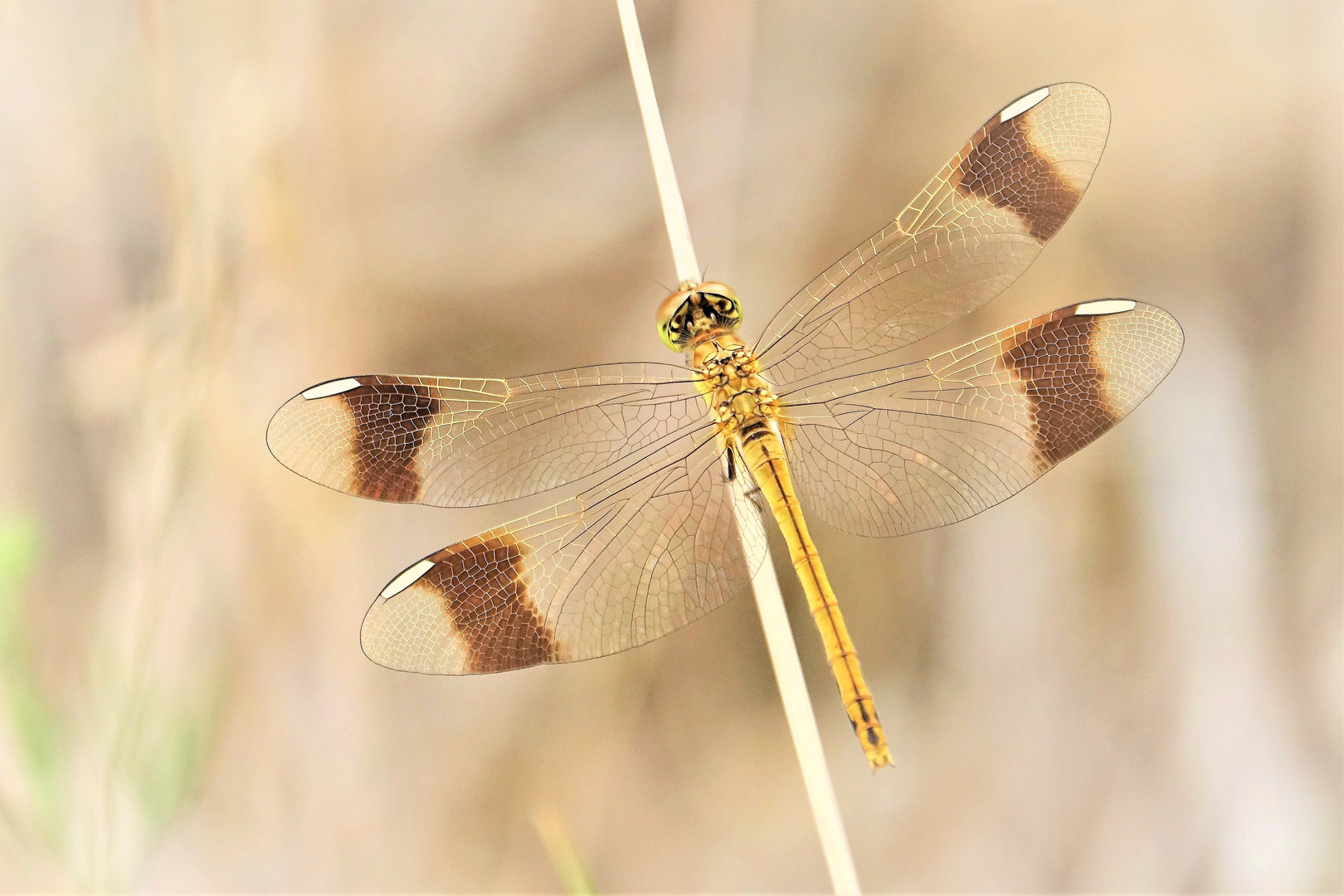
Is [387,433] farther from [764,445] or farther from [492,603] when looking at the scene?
[764,445]

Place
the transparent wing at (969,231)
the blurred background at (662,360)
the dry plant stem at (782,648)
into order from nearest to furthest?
the dry plant stem at (782,648) < the transparent wing at (969,231) < the blurred background at (662,360)

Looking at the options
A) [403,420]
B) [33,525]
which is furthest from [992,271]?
[33,525]

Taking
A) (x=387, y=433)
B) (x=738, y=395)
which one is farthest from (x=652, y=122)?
(x=387, y=433)

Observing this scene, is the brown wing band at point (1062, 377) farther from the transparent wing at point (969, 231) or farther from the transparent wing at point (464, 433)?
the transparent wing at point (464, 433)

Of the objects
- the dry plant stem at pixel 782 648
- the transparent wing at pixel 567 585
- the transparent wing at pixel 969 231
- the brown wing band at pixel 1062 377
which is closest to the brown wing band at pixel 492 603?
the transparent wing at pixel 567 585

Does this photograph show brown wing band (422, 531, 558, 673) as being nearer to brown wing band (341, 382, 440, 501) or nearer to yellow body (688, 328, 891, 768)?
brown wing band (341, 382, 440, 501)

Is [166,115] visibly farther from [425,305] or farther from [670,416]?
[670,416]

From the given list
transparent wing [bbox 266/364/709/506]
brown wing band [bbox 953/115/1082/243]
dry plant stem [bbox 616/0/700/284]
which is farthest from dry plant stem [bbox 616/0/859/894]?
brown wing band [bbox 953/115/1082/243]
